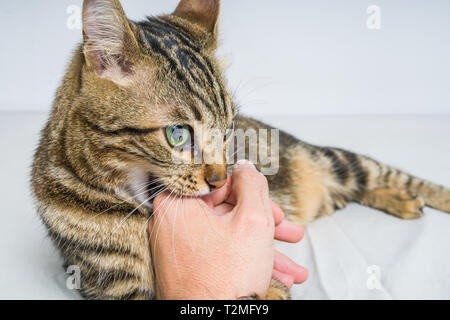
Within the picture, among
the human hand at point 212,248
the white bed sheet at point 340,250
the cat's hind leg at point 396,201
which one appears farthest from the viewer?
the cat's hind leg at point 396,201

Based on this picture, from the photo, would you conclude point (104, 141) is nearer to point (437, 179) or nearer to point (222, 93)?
point (222, 93)

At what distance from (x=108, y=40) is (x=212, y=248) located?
1.51 ft

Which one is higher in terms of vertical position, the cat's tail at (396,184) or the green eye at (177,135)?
the green eye at (177,135)

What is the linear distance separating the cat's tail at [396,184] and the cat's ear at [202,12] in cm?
91

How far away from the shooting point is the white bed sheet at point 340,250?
0.91 m

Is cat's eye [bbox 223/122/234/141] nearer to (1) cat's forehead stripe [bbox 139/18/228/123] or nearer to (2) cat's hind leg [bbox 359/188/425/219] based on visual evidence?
(1) cat's forehead stripe [bbox 139/18/228/123]

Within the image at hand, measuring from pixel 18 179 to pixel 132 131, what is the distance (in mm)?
909

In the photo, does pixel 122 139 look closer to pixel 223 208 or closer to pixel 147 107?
pixel 147 107

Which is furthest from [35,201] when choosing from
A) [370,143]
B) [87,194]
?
[370,143]

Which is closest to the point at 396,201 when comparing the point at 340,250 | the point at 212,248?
the point at 340,250

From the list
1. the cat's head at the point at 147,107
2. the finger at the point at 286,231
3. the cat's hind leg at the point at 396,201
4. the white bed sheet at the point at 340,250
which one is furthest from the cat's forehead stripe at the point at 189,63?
the cat's hind leg at the point at 396,201

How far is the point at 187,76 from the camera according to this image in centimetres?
79

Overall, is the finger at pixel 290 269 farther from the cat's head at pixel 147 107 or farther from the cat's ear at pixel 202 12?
the cat's ear at pixel 202 12
